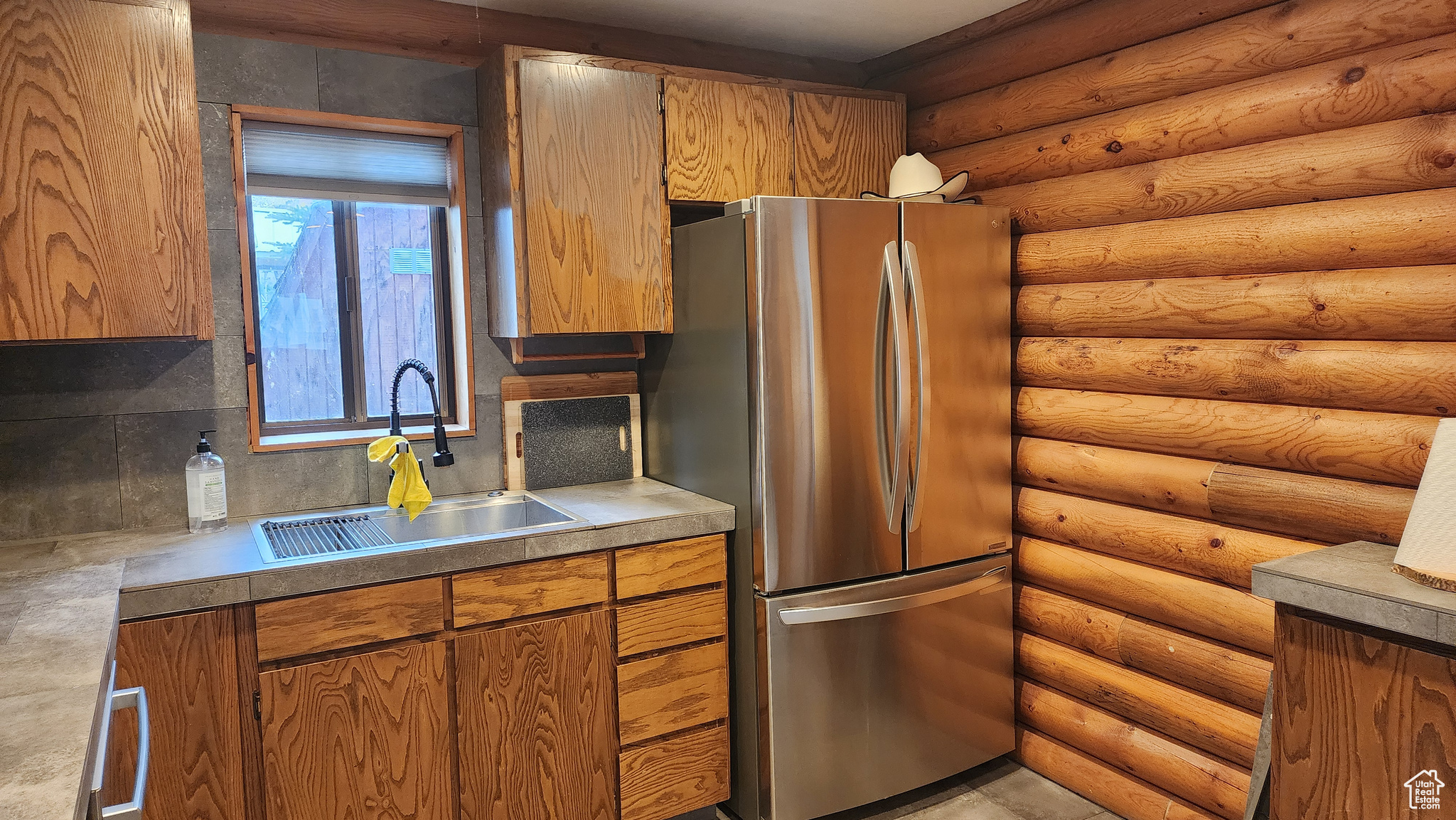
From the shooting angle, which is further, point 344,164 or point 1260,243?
point 344,164

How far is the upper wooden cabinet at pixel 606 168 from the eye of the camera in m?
2.71

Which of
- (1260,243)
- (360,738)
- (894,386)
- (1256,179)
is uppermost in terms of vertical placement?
(1256,179)

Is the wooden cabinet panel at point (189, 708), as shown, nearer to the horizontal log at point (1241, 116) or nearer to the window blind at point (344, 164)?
the window blind at point (344, 164)

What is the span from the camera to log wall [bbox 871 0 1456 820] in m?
2.13

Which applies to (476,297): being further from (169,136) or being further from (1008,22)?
(1008,22)

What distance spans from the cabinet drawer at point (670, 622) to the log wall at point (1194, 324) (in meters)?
1.10

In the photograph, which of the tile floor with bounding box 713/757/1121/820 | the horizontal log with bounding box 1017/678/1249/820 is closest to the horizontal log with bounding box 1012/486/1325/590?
the horizontal log with bounding box 1017/678/1249/820

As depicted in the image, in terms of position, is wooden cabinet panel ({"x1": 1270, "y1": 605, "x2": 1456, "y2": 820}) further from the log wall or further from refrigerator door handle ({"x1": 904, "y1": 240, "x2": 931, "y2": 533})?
refrigerator door handle ({"x1": 904, "y1": 240, "x2": 931, "y2": 533})

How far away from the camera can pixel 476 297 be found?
9.78 ft

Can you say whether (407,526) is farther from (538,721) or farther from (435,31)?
(435,31)

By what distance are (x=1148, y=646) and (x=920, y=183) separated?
1557 mm

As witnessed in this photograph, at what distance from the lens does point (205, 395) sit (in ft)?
8.66

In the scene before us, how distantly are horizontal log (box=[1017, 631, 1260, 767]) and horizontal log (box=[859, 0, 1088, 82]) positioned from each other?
2002mm

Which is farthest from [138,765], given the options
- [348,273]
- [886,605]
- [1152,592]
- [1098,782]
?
[1098,782]
